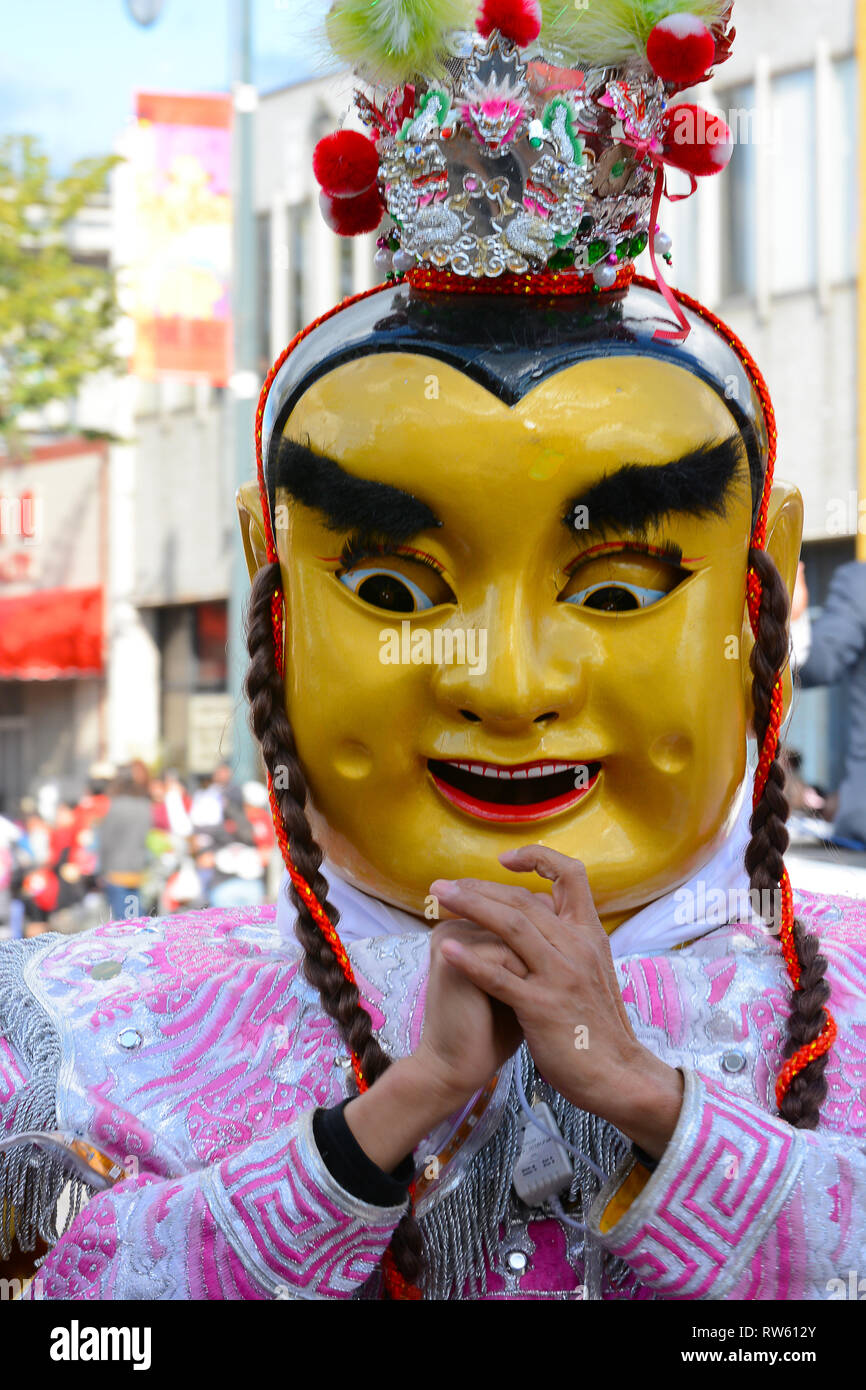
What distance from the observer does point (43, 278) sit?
39.5 feet

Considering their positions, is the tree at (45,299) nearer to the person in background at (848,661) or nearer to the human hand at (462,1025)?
the person in background at (848,661)

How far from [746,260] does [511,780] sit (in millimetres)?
9408

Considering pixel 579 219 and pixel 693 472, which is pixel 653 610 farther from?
pixel 579 219

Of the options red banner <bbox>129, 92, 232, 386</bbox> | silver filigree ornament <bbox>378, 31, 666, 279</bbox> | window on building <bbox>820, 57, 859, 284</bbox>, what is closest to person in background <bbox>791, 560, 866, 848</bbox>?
silver filigree ornament <bbox>378, 31, 666, 279</bbox>

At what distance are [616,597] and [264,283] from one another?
38.5 feet

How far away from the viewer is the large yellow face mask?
174 cm

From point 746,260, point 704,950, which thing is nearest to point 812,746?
point 746,260

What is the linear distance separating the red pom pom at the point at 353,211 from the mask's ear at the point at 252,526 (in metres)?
0.37

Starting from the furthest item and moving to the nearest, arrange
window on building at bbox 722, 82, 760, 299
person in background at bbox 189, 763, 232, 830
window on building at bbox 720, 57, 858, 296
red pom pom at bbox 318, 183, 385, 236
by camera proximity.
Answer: window on building at bbox 722, 82, 760, 299
window on building at bbox 720, 57, 858, 296
person in background at bbox 189, 763, 232, 830
red pom pom at bbox 318, 183, 385, 236

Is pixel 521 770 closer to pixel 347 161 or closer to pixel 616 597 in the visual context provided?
pixel 616 597

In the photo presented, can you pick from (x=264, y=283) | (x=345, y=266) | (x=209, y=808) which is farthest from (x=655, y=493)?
(x=264, y=283)

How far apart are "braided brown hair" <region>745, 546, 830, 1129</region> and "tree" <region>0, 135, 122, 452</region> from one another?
1091 centimetres

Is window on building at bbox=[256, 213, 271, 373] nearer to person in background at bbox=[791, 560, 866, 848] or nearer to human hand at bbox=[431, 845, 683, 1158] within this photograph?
person in background at bbox=[791, 560, 866, 848]

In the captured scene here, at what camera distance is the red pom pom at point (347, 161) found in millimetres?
1899
